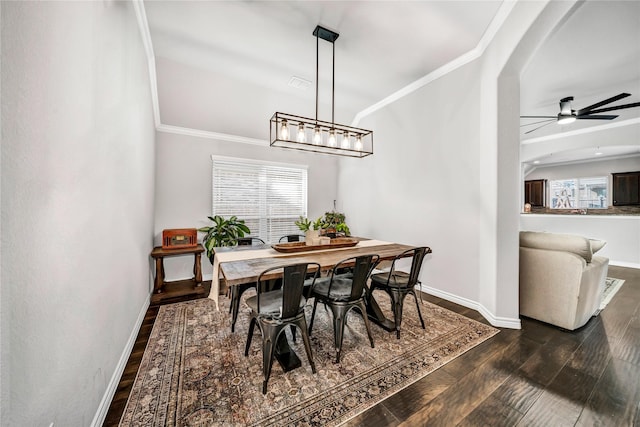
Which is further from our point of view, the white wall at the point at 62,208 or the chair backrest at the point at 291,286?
the chair backrest at the point at 291,286

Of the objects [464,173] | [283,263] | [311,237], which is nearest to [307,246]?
[311,237]

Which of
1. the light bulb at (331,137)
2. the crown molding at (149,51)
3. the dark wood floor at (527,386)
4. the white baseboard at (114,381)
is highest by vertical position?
the crown molding at (149,51)

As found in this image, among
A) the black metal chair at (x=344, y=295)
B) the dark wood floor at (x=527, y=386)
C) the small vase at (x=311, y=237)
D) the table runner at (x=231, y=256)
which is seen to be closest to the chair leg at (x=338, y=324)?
the black metal chair at (x=344, y=295)

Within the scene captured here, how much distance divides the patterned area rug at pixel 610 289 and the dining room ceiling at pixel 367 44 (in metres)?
3.17

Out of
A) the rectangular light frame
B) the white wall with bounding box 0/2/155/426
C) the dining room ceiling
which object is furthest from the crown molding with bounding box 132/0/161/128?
the rectangular light frame

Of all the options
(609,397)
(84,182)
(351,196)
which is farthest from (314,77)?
(609,397)

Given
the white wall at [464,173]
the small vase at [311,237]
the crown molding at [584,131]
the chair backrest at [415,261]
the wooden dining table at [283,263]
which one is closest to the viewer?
the wooden dining table at [283,263]

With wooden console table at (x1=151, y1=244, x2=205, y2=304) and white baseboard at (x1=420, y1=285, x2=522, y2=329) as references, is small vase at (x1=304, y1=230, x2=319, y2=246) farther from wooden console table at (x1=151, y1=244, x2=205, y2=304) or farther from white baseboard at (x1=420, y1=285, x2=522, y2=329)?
white baseboard at (x1=420, y1=285, x2=522, y2=329)

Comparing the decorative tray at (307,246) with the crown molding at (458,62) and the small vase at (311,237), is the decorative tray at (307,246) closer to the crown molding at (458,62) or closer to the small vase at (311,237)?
the small vase at (311,237)

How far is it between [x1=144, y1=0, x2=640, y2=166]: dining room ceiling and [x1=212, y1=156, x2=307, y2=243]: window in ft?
2.75

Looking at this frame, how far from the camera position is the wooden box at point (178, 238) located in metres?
3.51

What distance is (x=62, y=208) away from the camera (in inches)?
41.6

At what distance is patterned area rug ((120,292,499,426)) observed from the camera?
59.7 inches

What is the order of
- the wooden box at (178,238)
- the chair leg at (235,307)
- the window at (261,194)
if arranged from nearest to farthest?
1. the chair leg at (235,307)
2. the wooden box at (178,238)
3. the window at (261,194)
